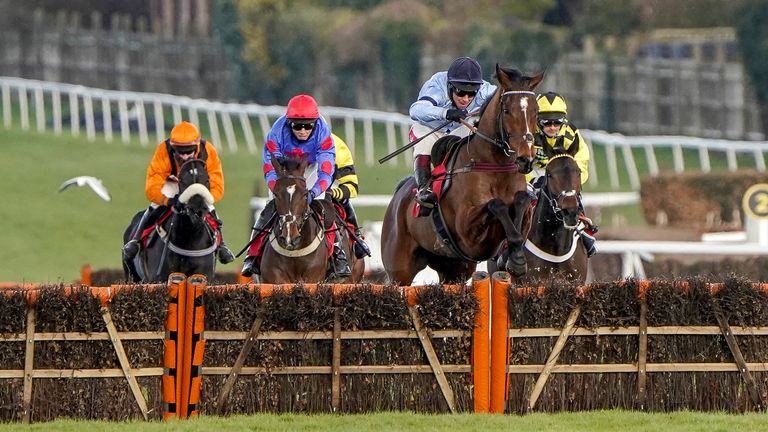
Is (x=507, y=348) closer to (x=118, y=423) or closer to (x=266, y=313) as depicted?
(x=266, y=313)

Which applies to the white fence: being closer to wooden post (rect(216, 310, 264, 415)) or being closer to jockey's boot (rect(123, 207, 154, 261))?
jockey's boot (rect(123, 207, 154, 261))

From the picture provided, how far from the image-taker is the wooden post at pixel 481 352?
8.59 m

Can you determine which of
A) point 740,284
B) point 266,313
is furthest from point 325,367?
point 740,284

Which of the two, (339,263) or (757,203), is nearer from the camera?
(339,263)

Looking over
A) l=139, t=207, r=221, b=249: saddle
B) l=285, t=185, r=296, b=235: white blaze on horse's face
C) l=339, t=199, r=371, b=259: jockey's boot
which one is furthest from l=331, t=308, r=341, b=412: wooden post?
l=139, t=207, r=221, b=249: saddle

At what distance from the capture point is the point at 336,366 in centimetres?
857

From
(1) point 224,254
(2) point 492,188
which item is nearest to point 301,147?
(1) point 224,254

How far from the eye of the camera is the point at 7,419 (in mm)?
8281

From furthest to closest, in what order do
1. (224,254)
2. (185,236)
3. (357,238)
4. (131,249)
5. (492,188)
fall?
(131,249) < (224,254) < (357,238) < (185,236) < (492,188)

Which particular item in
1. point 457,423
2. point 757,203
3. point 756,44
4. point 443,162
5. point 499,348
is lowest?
point 457,423

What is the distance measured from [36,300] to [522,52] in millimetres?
30660

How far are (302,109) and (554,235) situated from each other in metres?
1.83

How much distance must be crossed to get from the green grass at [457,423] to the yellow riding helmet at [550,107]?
2324 millimetres

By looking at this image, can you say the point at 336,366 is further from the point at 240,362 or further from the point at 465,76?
the point at 465,76
